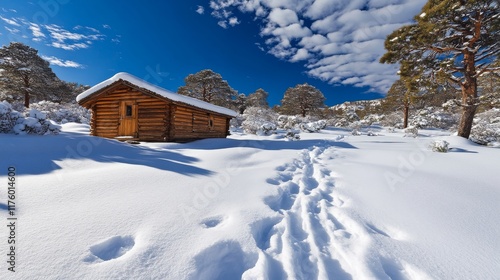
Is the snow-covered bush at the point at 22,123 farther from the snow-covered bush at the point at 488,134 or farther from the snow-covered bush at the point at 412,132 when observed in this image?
the snow-covered bush at the point at 412,132

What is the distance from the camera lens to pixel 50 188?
284 cm

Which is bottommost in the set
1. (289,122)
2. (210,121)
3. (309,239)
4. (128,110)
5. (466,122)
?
(309,239)

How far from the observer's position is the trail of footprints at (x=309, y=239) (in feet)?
5.88

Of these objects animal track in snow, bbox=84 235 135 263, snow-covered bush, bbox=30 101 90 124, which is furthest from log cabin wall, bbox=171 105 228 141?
snow-covered bush, bbox=30 101 90 124

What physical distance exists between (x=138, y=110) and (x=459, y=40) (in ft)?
55.6

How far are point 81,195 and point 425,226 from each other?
4.40 m

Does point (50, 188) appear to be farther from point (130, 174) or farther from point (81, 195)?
point (130, 174)

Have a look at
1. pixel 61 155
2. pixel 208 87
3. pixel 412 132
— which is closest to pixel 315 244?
pixel 61 155

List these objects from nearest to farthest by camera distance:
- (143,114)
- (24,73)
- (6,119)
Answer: (6,119), (143,114), (24,73)

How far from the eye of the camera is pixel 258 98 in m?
34.5

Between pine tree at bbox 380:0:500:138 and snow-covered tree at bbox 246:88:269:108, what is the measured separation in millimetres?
24258

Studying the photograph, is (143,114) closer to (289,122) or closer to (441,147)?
(441,147)

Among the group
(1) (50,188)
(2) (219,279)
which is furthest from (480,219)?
(1) (50,188)

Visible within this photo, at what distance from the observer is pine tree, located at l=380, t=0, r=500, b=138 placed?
354 inches
